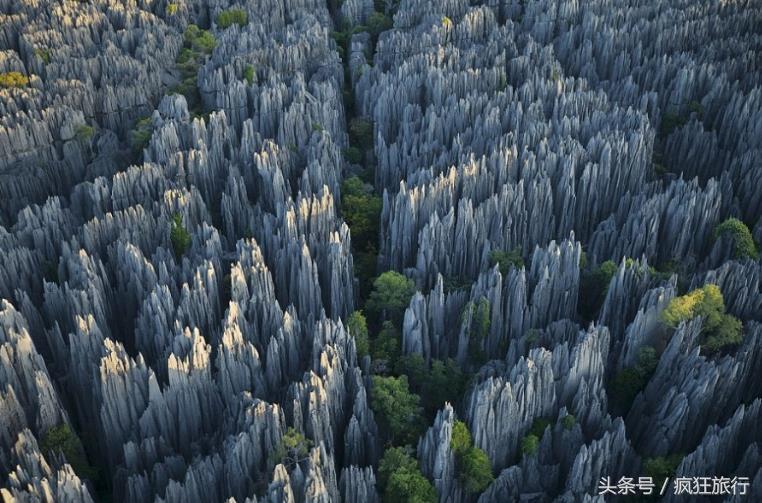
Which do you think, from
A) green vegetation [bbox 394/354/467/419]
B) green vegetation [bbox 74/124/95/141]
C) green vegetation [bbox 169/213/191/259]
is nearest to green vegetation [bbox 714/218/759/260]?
green vegetation [bbox 394/354/467/419]

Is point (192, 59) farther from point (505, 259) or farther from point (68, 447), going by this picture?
point (68, 447)

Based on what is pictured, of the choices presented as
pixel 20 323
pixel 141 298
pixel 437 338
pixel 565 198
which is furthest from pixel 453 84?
pixel 20 323

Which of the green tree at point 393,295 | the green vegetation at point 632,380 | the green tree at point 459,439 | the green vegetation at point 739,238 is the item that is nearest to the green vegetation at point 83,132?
the green tree at point 393,295

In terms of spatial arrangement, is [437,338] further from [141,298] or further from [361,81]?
[361,81]

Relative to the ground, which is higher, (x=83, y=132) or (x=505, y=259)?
(x=83, y=132)

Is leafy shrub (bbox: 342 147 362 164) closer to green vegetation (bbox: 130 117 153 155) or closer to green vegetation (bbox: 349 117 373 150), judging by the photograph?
green vegetation (bbox: 349 117 373 150)

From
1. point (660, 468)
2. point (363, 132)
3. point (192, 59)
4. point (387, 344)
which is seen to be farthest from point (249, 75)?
point (660, 468)

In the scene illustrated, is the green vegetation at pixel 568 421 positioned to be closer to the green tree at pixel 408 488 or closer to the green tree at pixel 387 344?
the green tree at pixel 408 488
